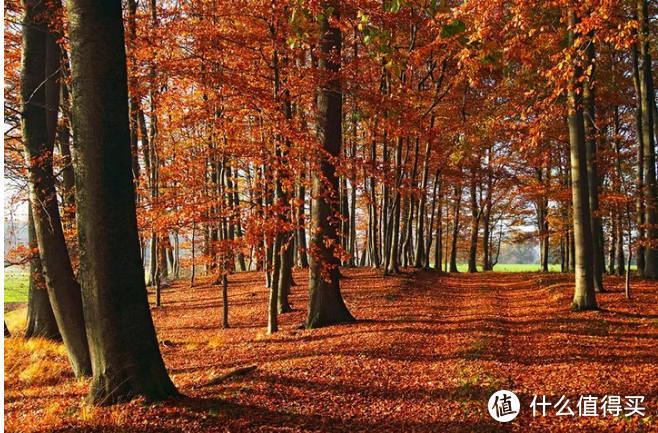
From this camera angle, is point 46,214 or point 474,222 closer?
point 46,214

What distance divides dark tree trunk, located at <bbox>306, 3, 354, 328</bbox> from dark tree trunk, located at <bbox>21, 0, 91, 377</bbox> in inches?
183

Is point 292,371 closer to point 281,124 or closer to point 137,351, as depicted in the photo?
point 137,351

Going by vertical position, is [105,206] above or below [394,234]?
above

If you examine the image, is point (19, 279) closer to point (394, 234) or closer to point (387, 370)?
point (387, 370)

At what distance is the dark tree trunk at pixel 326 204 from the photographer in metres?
10.5

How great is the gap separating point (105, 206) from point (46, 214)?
135 inches

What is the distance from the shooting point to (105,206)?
16.5 ft

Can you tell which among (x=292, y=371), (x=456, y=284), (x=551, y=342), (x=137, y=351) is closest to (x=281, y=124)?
(x=292, y=371)

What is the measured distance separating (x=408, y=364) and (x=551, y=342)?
3195mm

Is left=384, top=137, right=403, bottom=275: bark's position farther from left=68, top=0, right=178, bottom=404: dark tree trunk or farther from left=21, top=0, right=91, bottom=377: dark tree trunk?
left=68, top=0, right=178, bottom=404: dark tree trunk

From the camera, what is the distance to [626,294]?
1274cm

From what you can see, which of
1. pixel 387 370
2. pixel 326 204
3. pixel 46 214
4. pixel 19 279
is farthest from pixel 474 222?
pixel 46 214

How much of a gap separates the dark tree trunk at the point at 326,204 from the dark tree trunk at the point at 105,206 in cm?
533

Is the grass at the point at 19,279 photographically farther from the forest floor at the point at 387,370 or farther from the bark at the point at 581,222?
the bark at the point at 581,222
